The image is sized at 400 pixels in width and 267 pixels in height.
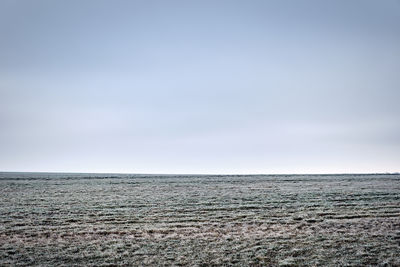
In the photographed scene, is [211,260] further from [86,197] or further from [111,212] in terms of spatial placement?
[86,197]

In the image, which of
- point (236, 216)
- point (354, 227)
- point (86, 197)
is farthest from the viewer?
point (86, 197)

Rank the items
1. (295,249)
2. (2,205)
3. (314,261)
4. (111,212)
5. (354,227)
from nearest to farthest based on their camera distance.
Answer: (314,261)
(295,249)
(354,227)
(111,212)
(2,205)

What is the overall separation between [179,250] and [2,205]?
2196cm

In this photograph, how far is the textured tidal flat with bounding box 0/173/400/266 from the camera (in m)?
15.0

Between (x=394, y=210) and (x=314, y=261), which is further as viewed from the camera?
(x=394, y=210)

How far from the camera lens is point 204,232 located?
19656 millimetres

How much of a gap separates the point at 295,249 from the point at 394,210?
13325 millimetres

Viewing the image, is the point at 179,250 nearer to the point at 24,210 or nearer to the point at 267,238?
the point at 267,238

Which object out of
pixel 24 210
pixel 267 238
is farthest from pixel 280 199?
pixel 24 210

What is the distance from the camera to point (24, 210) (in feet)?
91.0

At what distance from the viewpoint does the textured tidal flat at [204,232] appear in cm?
1498

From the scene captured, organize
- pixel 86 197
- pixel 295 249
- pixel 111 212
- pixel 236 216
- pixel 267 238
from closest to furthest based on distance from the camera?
pixel 295 249 < pixel 267 238 < pixel 236 216 < pixel 111 212 < pixel 86 197

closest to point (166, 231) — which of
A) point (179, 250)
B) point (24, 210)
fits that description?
point (179, 250)

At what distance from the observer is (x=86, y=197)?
3622 cm
